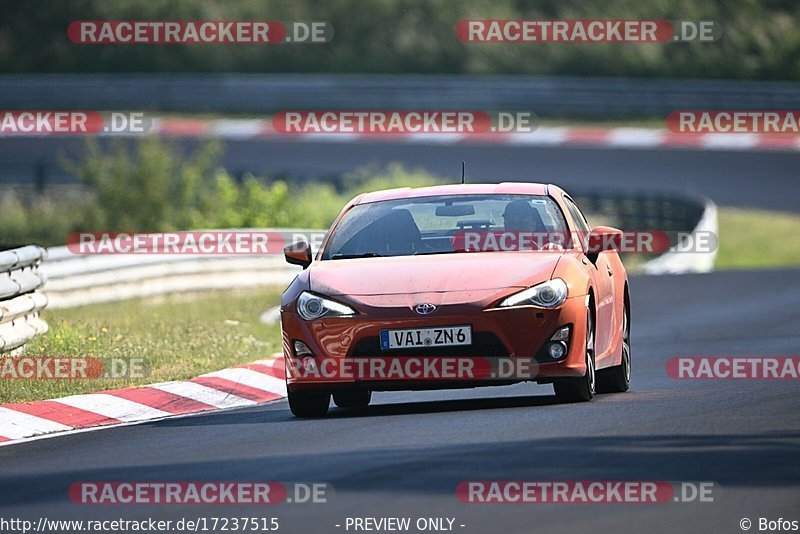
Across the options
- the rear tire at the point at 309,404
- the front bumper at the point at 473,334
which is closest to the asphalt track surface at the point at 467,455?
the rear tire at the point at 309,404

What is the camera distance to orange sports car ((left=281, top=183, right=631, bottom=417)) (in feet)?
34.9

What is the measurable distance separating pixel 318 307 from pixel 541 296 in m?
1.33

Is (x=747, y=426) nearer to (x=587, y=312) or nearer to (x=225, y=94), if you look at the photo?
(x=587, y=312)

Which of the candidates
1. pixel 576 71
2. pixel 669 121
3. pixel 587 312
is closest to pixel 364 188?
pixel 669 121

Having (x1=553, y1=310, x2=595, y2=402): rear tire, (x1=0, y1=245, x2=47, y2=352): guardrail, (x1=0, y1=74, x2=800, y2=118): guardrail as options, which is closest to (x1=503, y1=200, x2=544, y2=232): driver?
(x1=553, y1=310, x2=595, y2=402): rear tire

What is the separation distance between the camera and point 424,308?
419 inches

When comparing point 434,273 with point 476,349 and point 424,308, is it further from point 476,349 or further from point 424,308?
point 476,349

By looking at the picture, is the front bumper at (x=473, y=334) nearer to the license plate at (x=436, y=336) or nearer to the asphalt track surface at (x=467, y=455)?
the license plate at (x=436, y=336)

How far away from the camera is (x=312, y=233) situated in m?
23.1

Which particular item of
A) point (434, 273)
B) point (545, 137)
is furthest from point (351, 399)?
point (545, 137)

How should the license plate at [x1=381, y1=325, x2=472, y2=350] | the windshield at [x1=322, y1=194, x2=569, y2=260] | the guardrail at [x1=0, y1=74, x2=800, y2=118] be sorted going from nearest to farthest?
the license plate at [x1=381, y1=325, x2=472, y2=350]
the windshield at [x1=322, y1=194, x2=569, y2=260]
the guardrail at [x1=0, y1=74, x2=800, y2=118]

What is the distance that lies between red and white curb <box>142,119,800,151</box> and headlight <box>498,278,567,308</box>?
2857 centimetres

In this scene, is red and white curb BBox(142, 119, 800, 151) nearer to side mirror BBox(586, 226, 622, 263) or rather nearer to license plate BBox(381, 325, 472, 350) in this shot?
side mirror BBox(586, 226, 622, 263)

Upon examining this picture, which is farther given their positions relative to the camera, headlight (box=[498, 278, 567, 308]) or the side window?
the side window
